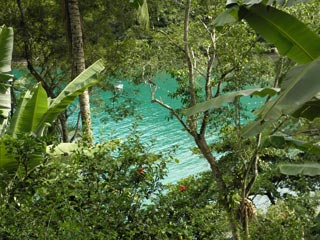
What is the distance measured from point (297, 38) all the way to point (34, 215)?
7.29 ft

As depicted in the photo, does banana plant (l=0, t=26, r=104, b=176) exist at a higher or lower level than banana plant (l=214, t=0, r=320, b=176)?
lower

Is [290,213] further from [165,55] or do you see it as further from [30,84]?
[30,84]

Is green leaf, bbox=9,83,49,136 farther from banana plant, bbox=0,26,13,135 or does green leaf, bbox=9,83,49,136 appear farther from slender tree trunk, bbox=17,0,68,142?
slender tree trunk, bbox=17,0,68,142

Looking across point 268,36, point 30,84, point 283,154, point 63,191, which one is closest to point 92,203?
point 63,191

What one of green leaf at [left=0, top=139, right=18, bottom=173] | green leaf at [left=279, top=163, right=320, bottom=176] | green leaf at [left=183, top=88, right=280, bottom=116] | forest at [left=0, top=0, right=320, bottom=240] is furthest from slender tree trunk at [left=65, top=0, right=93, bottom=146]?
green leaf at [left=183, top=88, right=280, bottom=116]

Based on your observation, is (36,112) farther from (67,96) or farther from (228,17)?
(228,17)

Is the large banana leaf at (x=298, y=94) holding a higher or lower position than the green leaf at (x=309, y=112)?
higher

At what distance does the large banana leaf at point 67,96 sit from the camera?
5328 mm

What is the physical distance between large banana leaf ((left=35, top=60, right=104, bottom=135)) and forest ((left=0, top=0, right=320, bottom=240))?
0.05 feet

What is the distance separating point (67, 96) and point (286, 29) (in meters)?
2.88

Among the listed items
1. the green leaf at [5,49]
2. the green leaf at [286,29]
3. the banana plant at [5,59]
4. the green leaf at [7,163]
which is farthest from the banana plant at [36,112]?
the green leaf at [286,29]

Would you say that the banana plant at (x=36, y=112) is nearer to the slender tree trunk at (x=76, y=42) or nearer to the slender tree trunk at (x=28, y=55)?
the slender tree trunk at (x=76, y=42)

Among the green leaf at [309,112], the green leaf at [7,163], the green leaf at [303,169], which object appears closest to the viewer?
the green leaf at [309,112]

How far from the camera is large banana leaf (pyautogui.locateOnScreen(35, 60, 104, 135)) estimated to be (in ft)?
17.5
